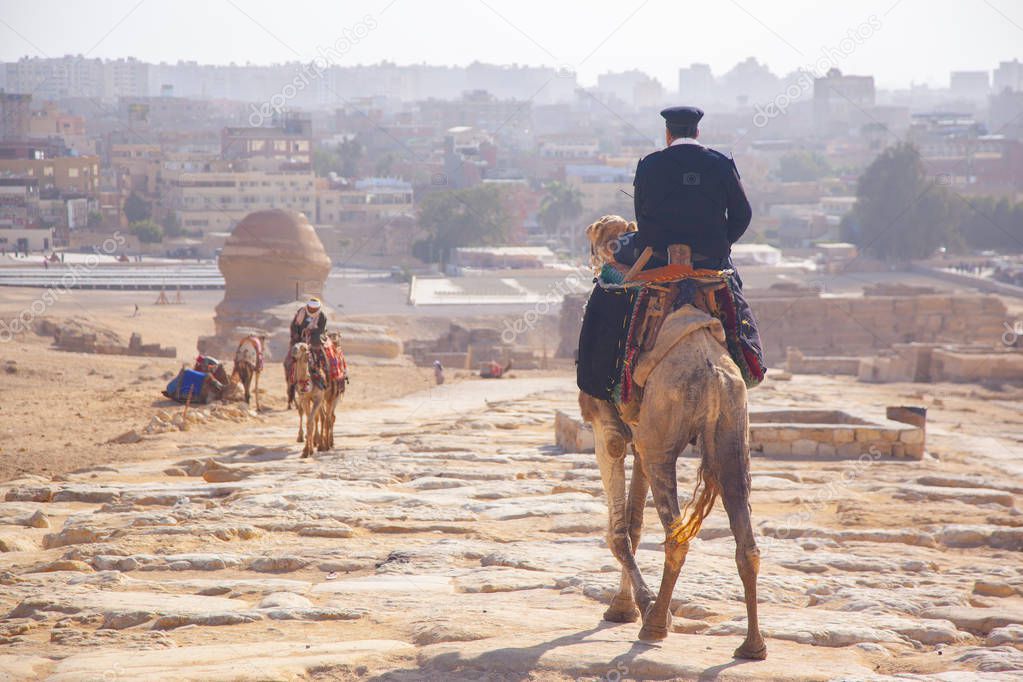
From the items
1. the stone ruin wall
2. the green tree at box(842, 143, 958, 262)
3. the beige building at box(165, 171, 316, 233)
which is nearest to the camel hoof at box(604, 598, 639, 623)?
the stone ruin wall

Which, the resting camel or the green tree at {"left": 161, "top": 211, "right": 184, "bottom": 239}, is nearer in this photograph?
the resting camel

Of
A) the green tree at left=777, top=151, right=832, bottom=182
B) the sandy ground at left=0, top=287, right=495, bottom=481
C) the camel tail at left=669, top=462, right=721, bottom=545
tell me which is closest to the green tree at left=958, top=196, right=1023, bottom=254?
the sandy ground at left=0, top=287, right=495, bottom=481

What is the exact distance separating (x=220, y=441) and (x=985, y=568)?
28.1ft

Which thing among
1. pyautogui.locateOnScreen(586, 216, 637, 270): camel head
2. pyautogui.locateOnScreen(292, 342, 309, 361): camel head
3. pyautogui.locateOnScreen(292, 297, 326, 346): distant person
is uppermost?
pyautogui.locateOnScreen(586, 216, 637, 270): camel head

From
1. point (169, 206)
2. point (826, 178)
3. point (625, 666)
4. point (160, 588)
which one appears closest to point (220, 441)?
point (160, 588)

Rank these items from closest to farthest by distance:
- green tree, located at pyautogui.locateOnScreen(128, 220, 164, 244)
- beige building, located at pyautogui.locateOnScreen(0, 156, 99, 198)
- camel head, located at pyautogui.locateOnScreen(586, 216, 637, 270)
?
camel head, located at pyautogui.locateOnScreen(586, 216, 637, 270), beige building, located at pyautogui.locateOnScreen(0, 156, 99, 198), green tree, located at pyautogui.locateOnScreen(128, 220, 164, 244)

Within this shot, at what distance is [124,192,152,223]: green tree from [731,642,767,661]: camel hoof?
207 ft

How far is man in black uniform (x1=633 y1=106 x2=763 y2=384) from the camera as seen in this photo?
5.78 meters

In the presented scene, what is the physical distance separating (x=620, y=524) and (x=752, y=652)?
3.29 ft

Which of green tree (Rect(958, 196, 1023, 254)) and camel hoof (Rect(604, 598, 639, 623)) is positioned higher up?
green tree (Rect(958, 196, 1023, 254))

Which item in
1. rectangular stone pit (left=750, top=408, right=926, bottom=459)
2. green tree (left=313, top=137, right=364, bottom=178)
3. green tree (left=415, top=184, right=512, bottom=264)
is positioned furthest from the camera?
green tree (left=313, top=137, right=364, bottom=178)

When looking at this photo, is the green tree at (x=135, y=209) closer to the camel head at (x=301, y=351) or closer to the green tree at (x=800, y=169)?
the camel head at (x=301, y=351)

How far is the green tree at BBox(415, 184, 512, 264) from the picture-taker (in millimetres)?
74188

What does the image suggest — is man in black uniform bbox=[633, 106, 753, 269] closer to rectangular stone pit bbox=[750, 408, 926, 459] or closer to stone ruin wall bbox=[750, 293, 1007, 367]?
rectangular stone pit bbox=[750, 408, 926, 459]
